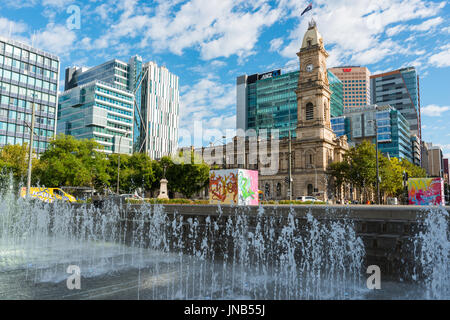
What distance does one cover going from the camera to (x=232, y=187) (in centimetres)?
2272

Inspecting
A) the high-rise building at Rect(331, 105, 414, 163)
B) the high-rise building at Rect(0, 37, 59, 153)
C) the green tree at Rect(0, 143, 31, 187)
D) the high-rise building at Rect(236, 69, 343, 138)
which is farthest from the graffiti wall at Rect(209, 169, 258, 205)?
the high-rise building at Rect(331, 105, 414, 163)

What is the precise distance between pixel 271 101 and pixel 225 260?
10225 cm

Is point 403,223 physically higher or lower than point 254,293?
higher

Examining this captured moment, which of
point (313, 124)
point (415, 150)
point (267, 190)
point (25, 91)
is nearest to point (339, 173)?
point (313, 124)

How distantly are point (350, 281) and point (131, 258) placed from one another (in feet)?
27.3

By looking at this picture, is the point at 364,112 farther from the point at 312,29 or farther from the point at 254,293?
the point at 254,293

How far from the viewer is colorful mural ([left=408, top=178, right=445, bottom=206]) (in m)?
25.2

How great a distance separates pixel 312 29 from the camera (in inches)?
2287

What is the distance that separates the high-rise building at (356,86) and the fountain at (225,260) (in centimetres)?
17531

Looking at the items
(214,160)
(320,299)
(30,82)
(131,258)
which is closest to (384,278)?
(320,299)

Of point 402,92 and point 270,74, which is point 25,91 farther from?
point 402,92

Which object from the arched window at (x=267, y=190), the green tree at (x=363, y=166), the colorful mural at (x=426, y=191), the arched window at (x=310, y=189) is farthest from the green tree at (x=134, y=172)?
the colorful mural at (x=426, y=191)

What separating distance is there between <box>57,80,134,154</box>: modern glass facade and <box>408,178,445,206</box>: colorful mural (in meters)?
73.4

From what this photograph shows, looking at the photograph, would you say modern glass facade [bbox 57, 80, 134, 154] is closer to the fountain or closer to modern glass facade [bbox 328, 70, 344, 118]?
modern glass facade [bbox 328, 70, 344, 118]
